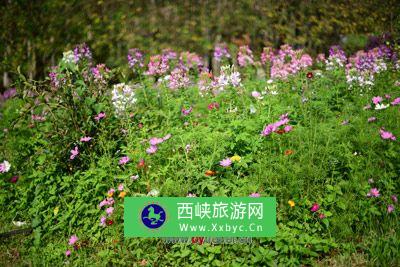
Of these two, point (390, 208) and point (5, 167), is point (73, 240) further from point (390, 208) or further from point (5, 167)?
point (390, 208)

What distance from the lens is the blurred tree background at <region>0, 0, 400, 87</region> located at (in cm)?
797

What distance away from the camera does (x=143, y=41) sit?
7.95 metres

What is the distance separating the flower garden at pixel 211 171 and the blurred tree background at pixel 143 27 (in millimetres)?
3449

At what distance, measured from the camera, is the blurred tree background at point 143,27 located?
314 inches

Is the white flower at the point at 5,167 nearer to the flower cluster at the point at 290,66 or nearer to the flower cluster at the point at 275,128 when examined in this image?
the flower cluster at the point at 275,128

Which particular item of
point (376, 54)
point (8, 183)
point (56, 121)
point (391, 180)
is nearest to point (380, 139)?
point (391, 180)

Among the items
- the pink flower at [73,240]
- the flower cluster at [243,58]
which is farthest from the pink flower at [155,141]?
the flower cluster at [243,58]

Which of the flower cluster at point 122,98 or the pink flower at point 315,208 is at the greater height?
the flower cluster at point 122,98

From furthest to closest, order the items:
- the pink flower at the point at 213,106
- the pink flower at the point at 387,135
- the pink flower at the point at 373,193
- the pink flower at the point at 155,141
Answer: the pink flower at the point at 213,106, the pink flower at the point at 155,141, the pink flower at the point at 387,135, the pink flower at the point at 373,193

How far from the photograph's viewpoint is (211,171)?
3301 millimetres

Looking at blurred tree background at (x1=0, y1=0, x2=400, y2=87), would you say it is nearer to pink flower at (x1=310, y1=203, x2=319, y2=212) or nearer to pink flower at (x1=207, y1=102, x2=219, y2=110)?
pink flower at (x1=207, y1=102, x2=219, y2=110)

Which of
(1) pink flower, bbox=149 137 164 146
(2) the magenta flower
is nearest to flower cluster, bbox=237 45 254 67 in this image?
(2) the magenta flower

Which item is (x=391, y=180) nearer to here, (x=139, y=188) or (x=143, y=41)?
(x=139, y=188)

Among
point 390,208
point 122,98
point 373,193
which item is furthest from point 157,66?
point 390,208
